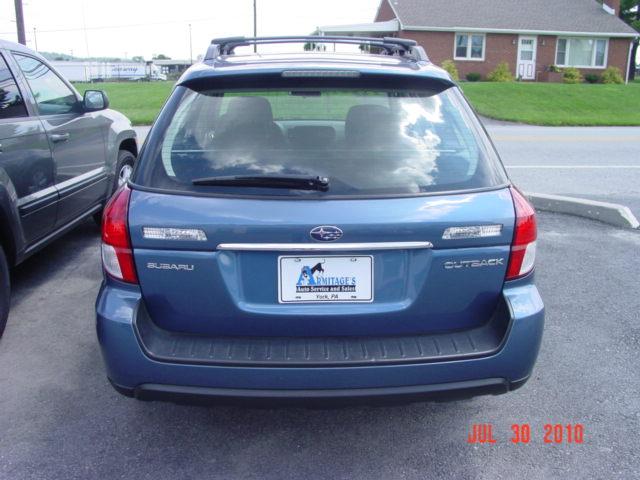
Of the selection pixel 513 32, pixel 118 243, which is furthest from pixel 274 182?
pixel 513 32

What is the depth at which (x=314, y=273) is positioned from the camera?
256 cm

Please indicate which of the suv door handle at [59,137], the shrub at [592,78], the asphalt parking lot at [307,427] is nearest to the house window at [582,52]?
the shrub at [592,78]

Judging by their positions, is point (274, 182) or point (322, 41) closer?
point (274, 182)

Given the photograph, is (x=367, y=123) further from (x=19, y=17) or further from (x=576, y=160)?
(x=19, y=17)

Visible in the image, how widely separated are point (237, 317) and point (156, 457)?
0.88m

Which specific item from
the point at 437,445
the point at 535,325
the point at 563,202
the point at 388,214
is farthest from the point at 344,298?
the point at 563,202

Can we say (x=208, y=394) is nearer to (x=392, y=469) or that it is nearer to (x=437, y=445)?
(x=392, y=469)

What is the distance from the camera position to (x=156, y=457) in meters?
2.96

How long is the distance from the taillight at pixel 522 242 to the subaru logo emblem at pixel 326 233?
2.43 ft

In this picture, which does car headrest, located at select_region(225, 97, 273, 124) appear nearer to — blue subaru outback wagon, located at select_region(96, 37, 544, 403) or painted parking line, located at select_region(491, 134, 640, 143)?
blue subaru outback wagon, located at select_region(96, 37, 544, 403)

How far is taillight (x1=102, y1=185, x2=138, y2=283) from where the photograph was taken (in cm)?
260

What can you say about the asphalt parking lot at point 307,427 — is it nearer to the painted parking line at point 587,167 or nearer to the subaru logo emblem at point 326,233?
the subaru logo emblem at point 326,233

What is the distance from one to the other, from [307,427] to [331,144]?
56.0 inches

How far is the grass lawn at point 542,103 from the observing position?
20.9 m
